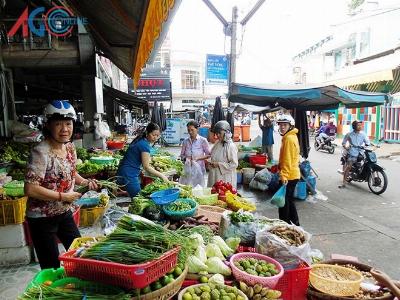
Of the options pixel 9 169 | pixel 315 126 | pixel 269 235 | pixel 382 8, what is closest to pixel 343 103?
pixel 269 235

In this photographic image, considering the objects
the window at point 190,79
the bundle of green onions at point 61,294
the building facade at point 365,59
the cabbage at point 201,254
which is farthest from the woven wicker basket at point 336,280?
the window at point 190,79

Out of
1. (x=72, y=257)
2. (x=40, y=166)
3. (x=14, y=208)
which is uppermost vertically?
(x=40, y=166)

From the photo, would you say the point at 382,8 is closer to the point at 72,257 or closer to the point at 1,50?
the point at 1,50

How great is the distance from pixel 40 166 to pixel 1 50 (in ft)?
25.0

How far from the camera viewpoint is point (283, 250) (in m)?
2.90

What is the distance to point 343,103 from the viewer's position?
982cm

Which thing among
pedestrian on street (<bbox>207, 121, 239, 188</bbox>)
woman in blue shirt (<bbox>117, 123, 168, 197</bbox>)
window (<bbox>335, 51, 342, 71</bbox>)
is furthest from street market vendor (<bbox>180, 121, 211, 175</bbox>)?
window (<bbox>335, 51, 342, 71</bbox>)

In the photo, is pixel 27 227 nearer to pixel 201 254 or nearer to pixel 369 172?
pixel 201 254

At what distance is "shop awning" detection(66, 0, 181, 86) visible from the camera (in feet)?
8.48

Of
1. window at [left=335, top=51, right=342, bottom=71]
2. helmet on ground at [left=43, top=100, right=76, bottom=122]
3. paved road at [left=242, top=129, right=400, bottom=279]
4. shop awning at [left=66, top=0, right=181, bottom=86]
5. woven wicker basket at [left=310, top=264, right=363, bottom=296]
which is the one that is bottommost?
paved road at [left=242, top=129, right=400, bottom=279]

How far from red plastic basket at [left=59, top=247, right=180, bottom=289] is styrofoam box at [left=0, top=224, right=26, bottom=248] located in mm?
2797

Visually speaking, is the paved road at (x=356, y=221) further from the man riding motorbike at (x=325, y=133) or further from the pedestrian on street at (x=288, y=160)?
the man riding motorbike at (x=325, y=133)

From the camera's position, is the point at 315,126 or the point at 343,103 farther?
the point at 315,126

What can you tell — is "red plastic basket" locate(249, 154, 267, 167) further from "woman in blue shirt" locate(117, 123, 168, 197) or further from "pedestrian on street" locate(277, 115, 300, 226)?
"woman in blue shirt" locate(117, 123, 168, 197)
